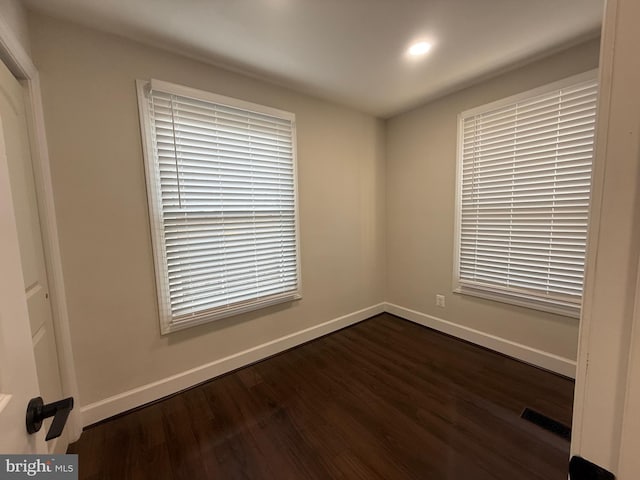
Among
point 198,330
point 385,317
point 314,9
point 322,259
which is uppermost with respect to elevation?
point 314,9

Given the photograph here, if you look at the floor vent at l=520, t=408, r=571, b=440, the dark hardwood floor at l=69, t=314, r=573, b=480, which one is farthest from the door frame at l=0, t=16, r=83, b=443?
the floor vent at l=520, t=408, r=571, b=440

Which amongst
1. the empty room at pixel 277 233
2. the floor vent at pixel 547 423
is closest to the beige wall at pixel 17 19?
the empty room at pixel 277 233

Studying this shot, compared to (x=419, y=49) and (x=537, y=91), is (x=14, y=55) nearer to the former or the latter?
(x=419, y=49)

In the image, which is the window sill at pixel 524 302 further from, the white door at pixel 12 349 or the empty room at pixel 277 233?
the white door at pixel 12 349

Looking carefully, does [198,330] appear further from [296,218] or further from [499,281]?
[499,281]

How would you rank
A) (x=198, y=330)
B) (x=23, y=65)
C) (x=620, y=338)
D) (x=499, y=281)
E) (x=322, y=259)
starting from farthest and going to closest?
(x=322, y=259), (x=499, y=281), (x=198, y=330), (x=23, y=65), (x=620, y=338)

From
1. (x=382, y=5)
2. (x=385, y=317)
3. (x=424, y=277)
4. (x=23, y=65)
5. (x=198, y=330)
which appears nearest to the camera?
(x=23, y=65)

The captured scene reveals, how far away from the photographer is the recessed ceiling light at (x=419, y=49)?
186 centimetres

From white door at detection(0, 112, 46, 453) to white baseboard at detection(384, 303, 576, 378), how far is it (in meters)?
2.98

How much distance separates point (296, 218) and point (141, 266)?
1294 mm

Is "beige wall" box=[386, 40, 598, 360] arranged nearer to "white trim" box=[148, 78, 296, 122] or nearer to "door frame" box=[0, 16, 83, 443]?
"white trim" box=[148, 78, 296, 122]

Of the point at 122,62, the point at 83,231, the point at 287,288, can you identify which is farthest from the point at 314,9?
the point at 287,288

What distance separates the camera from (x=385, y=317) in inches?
131

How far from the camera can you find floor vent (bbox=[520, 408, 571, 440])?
61.9 inches
